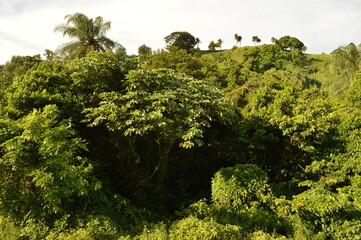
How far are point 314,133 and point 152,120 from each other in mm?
6649

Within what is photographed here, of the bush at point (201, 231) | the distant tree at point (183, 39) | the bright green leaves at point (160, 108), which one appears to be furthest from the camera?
the distant tree at point (183, 39)

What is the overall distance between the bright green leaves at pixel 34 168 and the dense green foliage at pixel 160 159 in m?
0.02

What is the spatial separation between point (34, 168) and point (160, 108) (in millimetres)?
3285

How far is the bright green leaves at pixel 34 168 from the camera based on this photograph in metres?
4.68

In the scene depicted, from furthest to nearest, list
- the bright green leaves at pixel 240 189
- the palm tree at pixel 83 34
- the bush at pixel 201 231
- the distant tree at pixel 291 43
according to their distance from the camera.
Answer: the distant tree at pixel 291 43, the palm tree at pixel 83 34, the bright green leaves at pixel 240 189, the bush at pixel 201 231

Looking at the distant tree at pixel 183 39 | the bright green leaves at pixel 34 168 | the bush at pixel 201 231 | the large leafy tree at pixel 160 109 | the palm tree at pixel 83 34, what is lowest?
the bush at pixel 201 231

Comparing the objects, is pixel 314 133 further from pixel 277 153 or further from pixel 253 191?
pixel 253 191

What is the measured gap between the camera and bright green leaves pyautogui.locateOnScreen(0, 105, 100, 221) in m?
4.68

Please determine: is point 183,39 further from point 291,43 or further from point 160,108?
point 160,108

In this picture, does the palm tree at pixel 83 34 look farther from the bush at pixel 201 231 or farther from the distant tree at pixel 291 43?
the distant tree at pixel 291 43

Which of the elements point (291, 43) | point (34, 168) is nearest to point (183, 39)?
point (291, 43)

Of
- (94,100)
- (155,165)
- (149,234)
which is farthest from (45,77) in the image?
(149,234)

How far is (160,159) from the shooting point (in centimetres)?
838

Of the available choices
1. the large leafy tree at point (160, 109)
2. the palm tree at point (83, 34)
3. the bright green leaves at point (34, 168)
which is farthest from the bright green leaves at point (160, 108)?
the palm tree at point (83, 34)
